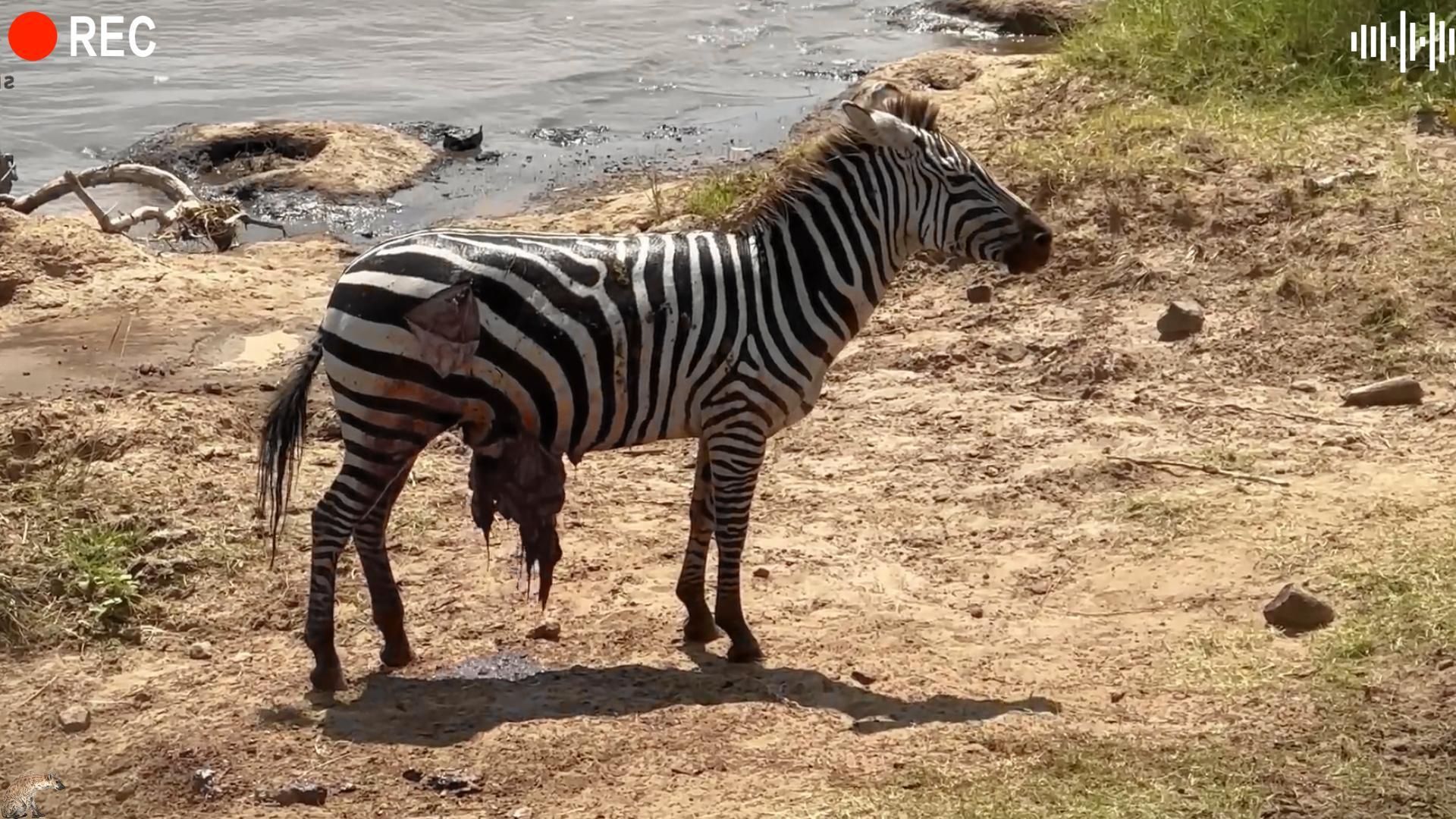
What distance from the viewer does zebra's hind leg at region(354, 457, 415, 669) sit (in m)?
6.01

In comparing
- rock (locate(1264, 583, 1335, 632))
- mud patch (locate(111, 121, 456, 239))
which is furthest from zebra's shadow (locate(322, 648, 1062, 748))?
mud patch (locate(111, 121, 456, 239))

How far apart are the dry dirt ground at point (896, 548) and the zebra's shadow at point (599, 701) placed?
0.07 feet

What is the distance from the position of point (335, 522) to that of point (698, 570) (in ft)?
4.57

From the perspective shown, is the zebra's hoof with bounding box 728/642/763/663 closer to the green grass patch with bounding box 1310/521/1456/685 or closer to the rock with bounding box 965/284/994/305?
the green grass patch with bounding box 1310/521/1456/685

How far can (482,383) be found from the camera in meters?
5.67

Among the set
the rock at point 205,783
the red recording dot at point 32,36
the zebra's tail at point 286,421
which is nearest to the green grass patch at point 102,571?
the zebra's tail at point 286,421

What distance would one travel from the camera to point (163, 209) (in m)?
12.5

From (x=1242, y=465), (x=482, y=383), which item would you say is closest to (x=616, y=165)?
(x=1242, y=465)

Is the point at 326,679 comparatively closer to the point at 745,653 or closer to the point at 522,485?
the point at 522,485

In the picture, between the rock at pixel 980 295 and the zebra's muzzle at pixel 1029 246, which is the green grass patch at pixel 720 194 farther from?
the zebra's muzzle at pixel 1029 246

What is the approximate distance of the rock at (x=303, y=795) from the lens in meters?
5.12

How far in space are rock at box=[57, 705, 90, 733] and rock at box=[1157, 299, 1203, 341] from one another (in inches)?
217

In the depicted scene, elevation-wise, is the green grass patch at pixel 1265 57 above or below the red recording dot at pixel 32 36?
above

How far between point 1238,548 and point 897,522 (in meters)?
1.46
